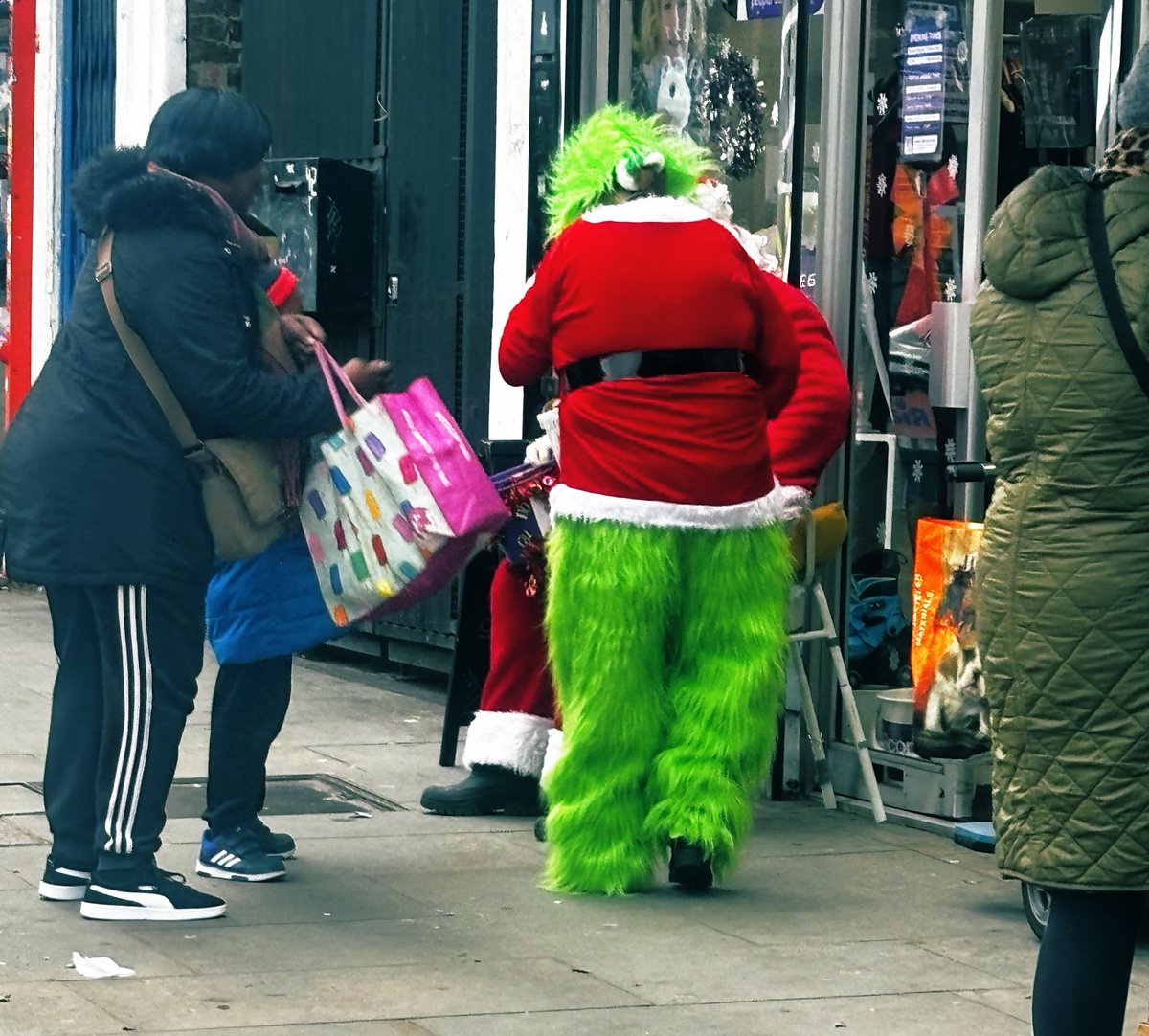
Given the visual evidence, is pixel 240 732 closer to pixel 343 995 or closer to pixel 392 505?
pixel 392 505

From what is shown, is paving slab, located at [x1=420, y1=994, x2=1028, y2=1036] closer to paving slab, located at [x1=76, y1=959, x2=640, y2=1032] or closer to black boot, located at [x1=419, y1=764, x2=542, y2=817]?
paving slab, located at [x1=76, y1=959, x2=640, y2=1032]

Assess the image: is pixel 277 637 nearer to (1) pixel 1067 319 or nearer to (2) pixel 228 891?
(2) pixel 228 891

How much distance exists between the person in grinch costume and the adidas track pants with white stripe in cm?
96

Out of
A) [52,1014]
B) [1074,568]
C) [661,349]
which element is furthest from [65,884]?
[1074,568]

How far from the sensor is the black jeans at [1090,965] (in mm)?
3693

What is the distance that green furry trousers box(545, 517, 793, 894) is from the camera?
226 inches

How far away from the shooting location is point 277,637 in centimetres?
580

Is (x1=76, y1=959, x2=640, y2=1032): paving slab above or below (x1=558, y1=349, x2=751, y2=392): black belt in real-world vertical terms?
below

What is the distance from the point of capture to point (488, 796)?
6809mm

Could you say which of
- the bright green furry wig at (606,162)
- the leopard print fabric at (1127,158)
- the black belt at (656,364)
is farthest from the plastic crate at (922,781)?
the leopard print fabric at (1127,158)

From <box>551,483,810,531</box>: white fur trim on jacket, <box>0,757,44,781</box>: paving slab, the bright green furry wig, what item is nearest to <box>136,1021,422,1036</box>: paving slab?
<box>551,483,810,531</box>: white fur trim on jacket

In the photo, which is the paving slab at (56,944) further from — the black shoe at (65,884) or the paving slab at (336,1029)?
the paving slab at (336,1029)

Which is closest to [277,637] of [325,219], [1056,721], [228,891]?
[228,891]

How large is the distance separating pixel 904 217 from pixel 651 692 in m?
1.92
